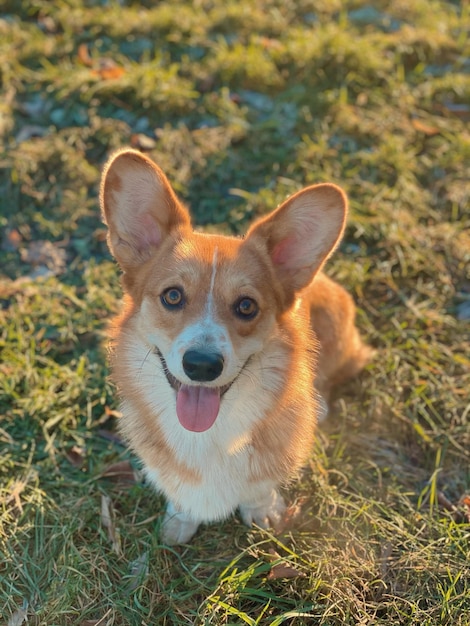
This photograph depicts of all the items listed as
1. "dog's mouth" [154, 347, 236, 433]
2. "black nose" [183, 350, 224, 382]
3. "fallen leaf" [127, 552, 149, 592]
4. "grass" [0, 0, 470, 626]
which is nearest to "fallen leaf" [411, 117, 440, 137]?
"grass" [0, 0, 470, 626]

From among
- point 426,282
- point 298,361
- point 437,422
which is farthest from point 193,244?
point 426,282

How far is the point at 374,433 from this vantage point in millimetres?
3564

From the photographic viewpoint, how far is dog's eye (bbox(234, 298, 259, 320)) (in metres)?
2.59

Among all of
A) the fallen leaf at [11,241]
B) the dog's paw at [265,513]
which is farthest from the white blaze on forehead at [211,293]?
the fallen leaf at [11,241]

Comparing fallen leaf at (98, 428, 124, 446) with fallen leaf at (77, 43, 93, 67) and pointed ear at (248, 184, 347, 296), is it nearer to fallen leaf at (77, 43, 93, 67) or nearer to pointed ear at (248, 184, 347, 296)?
pointed ear at (248, 184, 347, 296)

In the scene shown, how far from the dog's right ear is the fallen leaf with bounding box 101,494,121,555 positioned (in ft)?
4.22

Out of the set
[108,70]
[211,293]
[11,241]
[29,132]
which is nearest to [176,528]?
[211,293]

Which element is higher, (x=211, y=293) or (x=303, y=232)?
(x=303, y=232)

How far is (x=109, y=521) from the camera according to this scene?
9.96 ft

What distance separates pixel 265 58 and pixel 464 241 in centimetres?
266

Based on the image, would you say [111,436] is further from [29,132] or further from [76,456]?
[29,132]

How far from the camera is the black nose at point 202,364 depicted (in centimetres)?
230

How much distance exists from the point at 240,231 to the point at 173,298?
201cm

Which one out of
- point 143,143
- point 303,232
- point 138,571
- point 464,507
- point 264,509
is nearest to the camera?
point 303,232
